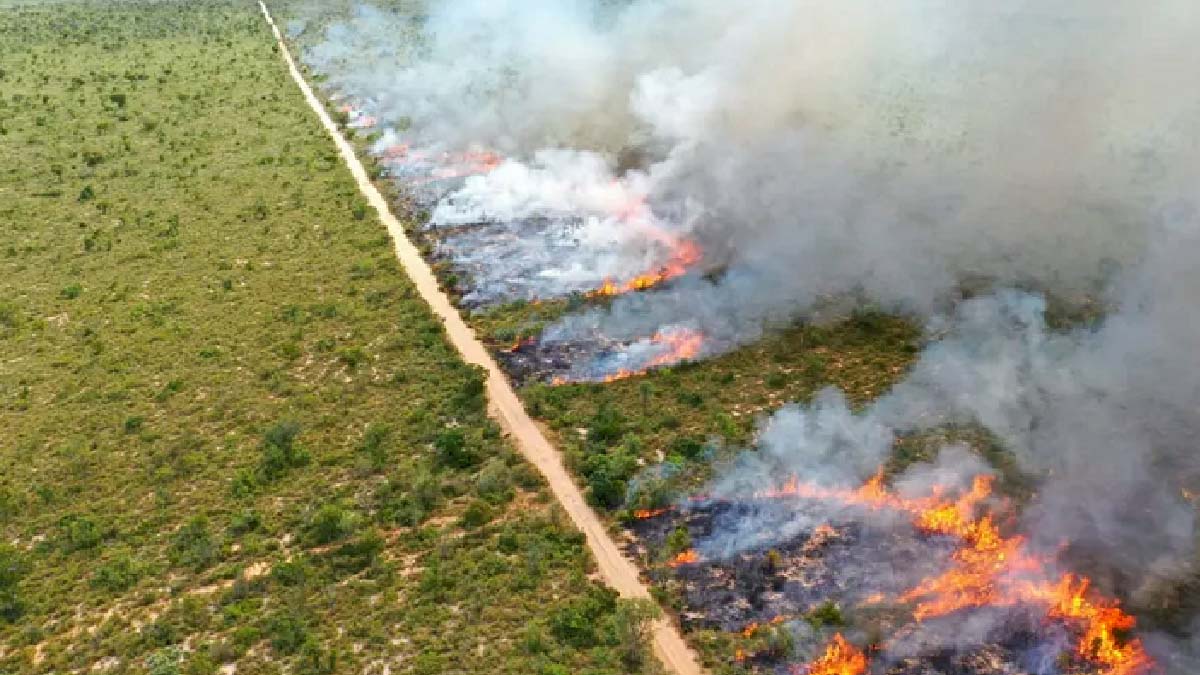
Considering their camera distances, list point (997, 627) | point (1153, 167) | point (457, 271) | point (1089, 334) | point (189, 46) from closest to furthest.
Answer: point (997, 627), point (1089, 334), point (1153, 167), point (457, 271), point (189, 46)

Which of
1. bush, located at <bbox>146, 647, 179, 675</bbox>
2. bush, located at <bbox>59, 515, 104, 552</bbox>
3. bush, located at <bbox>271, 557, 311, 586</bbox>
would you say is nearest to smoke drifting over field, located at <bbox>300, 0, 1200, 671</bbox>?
bush, located at <bbox>271, 557, 311, 586</bbox>

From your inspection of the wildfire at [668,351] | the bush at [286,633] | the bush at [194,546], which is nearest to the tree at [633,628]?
the bush at [286,633]

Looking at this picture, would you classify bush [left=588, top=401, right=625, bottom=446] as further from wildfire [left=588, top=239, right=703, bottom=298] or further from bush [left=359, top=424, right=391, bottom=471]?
wildfire [left=588, top=239, right=703, bottom=298]

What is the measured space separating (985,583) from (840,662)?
531 cm

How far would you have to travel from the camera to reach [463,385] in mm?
38000

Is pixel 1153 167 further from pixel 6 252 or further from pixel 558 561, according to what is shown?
pixel 6 252

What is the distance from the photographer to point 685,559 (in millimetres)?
28766

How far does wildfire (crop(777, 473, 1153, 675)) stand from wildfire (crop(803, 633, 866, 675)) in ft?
0.09

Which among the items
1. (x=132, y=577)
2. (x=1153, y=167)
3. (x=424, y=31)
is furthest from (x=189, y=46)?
(x=1153, y=167)

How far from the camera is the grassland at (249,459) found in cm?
2667

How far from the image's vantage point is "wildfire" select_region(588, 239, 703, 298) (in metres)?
44.7

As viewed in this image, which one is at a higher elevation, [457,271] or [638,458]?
[457,271]

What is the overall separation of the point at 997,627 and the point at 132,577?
82.4 ft

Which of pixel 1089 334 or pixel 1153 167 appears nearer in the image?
pixel 1089 334
